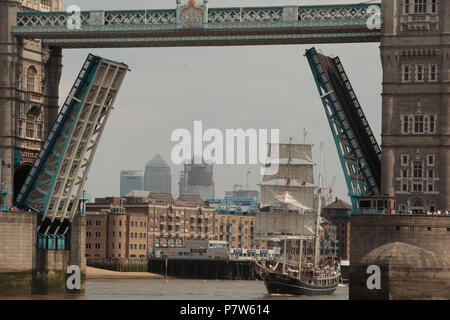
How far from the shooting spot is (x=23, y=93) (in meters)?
90.9

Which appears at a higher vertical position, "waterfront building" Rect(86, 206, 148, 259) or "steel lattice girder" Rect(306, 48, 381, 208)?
"steel lattice girder" Rect(306, 48, 381, 208)

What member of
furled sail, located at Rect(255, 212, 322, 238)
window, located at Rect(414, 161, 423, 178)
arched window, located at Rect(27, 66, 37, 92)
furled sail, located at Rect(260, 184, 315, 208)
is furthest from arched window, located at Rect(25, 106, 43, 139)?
furled sail, located at Rect(255, 212, 322, 238)

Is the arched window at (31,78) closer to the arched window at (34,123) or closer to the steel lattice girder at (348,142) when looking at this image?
the arched window at (34,123)

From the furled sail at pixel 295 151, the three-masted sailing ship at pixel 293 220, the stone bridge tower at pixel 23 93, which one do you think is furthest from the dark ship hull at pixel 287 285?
the stone bridge tower at pixel 23 93

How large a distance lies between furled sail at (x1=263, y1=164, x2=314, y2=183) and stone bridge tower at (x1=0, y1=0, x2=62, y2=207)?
27.7 metres

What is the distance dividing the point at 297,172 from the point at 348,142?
104ft

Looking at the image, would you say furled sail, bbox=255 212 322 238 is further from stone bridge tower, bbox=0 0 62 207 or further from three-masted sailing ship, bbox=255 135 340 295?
stone bridge tower, bbox=0 0 62 207

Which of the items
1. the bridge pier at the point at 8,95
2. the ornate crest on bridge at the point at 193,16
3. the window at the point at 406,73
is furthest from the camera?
the bridge pier at the point at 8,95

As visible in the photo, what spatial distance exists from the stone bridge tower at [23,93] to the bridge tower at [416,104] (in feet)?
85.0

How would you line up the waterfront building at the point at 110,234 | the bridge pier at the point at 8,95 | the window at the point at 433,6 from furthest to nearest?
1. the waterfront building at the point at 110,234
2. the bridge pier at the point at 8,95
3. the window at the point at 433,6

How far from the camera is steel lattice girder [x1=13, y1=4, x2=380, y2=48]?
275 feet

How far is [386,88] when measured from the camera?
8175 cm

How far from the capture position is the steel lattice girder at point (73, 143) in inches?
3349
